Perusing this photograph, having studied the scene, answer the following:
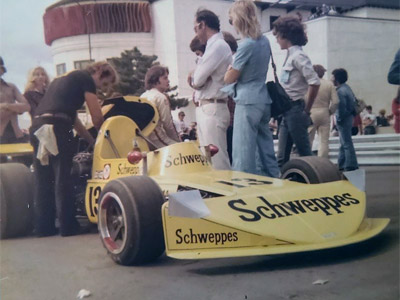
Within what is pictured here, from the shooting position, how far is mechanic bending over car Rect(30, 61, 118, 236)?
15.8ft

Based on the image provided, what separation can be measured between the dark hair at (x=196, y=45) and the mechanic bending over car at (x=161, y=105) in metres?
0.40

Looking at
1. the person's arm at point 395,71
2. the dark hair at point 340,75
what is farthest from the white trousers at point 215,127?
the person's arm at point 395,71

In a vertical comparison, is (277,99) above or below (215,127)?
above

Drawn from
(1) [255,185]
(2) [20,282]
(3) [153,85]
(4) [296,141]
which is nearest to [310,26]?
(4) [296,141]

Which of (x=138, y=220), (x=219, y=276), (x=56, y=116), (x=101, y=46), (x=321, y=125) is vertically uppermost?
(x=101, y=46)

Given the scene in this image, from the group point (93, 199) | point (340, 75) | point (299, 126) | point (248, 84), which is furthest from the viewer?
point (340, 75)

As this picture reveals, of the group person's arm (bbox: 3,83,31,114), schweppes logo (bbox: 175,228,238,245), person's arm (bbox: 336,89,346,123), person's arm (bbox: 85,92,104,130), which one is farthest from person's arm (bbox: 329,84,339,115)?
schweppes logo (bbox: 175,228,238,245)

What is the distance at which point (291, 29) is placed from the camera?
550cm

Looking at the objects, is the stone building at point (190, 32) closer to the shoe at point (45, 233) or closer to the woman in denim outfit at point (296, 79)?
the woman in denim outfit at point (296, 79)

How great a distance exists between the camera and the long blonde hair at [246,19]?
4.85 meters

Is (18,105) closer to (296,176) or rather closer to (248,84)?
(248,84)

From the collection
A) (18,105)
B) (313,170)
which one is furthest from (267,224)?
(18,105)

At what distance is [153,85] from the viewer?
5508 mm

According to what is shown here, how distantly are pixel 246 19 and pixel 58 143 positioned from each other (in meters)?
1.88
